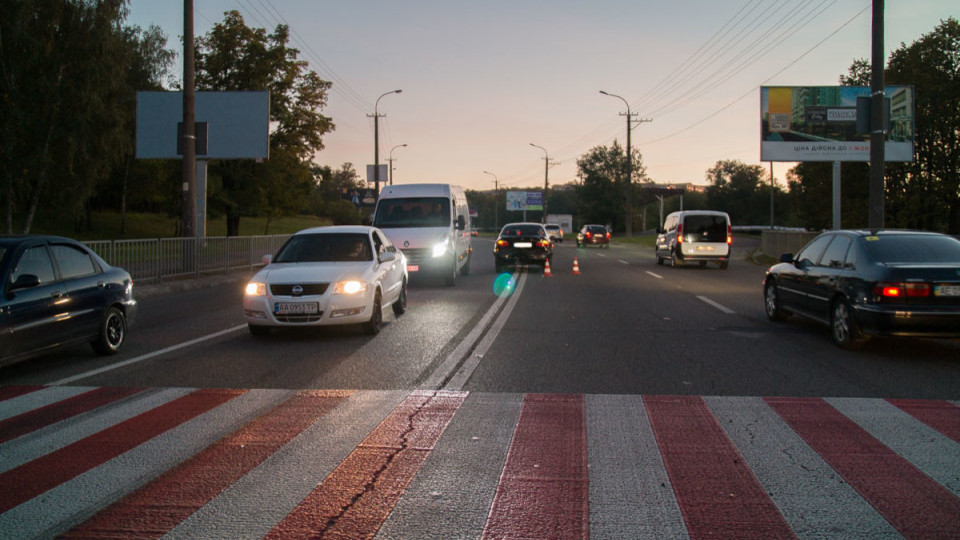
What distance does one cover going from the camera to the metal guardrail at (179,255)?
1652 cm

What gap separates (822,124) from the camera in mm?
33844

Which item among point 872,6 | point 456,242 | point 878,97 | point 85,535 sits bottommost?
point 85,535

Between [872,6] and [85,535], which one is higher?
[872,6]

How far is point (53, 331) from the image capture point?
7.86 metres

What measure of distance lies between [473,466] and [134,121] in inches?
2014

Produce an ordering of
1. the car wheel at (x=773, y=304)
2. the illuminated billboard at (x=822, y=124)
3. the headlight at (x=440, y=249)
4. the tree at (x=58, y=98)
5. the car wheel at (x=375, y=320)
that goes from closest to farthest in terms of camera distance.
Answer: the car wheel at (x=375, y=320)
the car wheel at (x=773, y=304)
the headlight at (x=440, y=249)
the tree at (x=58, y=98)
the illuminated billboard at (x=822, y=124)

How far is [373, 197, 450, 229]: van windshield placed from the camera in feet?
62.4

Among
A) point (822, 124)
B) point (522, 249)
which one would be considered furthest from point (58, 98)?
point (822, 124)

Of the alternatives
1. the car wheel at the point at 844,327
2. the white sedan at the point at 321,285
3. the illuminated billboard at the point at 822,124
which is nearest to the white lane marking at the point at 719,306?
the car wheel at the point at 844,327

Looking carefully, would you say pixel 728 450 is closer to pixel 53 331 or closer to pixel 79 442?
pixel 79 442

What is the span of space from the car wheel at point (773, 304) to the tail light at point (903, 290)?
10.2 feet

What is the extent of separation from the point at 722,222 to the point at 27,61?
30391 mm

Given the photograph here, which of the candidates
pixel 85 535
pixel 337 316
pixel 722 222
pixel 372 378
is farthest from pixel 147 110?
pixel 85 535

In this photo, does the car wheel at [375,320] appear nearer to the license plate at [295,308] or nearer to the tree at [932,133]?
the license plate at [295,308]
